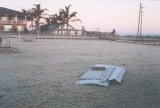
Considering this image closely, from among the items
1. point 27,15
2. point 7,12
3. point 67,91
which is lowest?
point 67,91

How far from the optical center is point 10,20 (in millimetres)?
68188

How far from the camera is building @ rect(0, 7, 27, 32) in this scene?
222ft

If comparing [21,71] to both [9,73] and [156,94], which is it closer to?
[9,73]

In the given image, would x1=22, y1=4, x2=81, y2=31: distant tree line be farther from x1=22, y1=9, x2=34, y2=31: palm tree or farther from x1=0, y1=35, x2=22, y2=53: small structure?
x1=0, y1=35, x2=22, y2=53: small structure

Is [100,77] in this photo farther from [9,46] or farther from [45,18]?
[45,18]

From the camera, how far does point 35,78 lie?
40.4ft

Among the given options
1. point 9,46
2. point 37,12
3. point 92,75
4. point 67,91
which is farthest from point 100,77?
point 37,12

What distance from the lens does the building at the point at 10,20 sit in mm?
67625

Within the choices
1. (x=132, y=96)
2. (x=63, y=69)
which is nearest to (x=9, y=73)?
(x=63, y=69)

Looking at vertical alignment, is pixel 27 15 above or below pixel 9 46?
above

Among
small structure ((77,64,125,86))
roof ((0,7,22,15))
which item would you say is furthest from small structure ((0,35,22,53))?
roof ((0,7,22,15))

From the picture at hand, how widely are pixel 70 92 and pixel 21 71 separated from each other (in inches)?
185

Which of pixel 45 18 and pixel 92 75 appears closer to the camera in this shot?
pixel 92 75

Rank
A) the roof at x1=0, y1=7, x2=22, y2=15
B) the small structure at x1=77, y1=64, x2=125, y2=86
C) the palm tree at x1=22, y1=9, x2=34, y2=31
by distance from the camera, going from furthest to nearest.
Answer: the palm tree at x1=22, y1=9, x2=34, y2=31, the roof at x1=0, y1=7, x2=22, y2=15, the small structure at x1=77, y1=64, x2=125, y2=86
